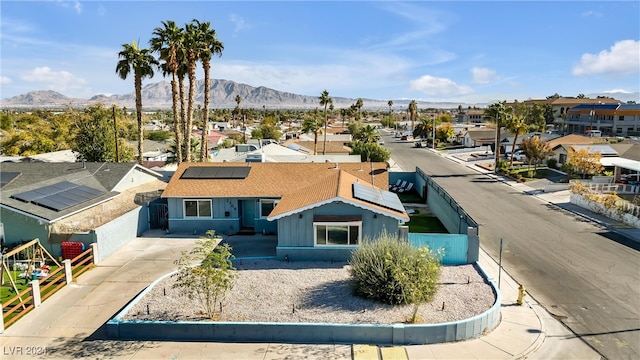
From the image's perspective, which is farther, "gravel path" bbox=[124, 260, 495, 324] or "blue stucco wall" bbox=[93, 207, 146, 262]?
"blue stucco wall" bbox=[93, 207, 146, 262]

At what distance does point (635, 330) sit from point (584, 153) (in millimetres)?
32534

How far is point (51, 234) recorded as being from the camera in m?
22.6

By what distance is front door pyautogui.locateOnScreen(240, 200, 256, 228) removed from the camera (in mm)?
27625

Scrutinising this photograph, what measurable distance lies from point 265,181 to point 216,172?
342cm

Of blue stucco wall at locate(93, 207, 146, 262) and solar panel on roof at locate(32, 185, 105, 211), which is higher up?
solar panel on roof at locate(32, 185, 105, 211)

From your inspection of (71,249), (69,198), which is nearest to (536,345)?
(71,249)

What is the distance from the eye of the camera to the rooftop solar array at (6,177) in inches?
1027

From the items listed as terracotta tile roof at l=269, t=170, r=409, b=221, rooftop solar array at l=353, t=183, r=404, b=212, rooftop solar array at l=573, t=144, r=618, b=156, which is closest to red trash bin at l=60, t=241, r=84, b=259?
terracotta tile roof at l=269, t=170, r=409, b=221

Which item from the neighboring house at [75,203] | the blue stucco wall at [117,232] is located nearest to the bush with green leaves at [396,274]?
the blue stucco wall at [117,232]

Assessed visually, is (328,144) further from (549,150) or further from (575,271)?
(575,271)

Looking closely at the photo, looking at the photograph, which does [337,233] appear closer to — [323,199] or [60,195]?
[323,199]

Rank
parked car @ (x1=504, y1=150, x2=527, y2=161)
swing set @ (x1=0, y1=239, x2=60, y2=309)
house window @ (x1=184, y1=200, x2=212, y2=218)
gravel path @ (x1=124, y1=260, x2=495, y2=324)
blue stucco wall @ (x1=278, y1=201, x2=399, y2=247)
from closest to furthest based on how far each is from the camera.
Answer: gravel path @ (x1=124, y1=260, x2=495, y2=324) → swing set @ (x1=0, y1=239, x2=60, y2=309) → blue stucco wall @ (x1=278, y1=201, x2=399, y2=247) → house window @ (x1=184, y1=200, x2=212, y2=218) → parked car @ (x1=504, y1=150, x2=527, y2=161)

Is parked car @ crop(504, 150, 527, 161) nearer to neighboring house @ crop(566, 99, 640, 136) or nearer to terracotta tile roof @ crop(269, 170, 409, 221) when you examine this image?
neighboring house @ crop(566, 99, 640, 136)

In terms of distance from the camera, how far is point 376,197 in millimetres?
22891
